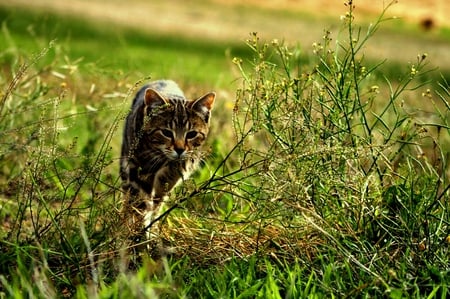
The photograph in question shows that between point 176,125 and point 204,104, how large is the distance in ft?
0.75

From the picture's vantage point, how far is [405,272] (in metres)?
4.30

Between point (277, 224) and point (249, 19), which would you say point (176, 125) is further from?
point (249, 19)

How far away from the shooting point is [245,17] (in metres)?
21.8

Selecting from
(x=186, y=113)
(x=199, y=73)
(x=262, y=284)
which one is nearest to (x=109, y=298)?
(x=262, y=284)

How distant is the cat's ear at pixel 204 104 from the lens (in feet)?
18.5

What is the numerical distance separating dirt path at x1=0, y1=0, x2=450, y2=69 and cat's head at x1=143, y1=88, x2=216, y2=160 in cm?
1089

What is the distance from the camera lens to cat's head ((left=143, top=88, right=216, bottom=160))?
5.58 meters

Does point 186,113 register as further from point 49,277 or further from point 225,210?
point 49,277

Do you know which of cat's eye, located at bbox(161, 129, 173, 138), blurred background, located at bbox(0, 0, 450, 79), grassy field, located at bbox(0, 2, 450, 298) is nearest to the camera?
grassy field, located at bbox(0, 2, 450, 298)

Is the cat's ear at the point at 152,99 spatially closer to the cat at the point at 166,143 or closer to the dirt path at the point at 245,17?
the cat at the point at 166,143

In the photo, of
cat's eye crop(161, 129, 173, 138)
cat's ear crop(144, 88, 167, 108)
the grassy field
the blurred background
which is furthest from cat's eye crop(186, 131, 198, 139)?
the blurred background

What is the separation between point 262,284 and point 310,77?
3.45ft

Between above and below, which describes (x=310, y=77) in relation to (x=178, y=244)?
above

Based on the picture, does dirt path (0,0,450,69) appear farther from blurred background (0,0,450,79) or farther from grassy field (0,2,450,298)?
grassy field (0,2,450,298)
